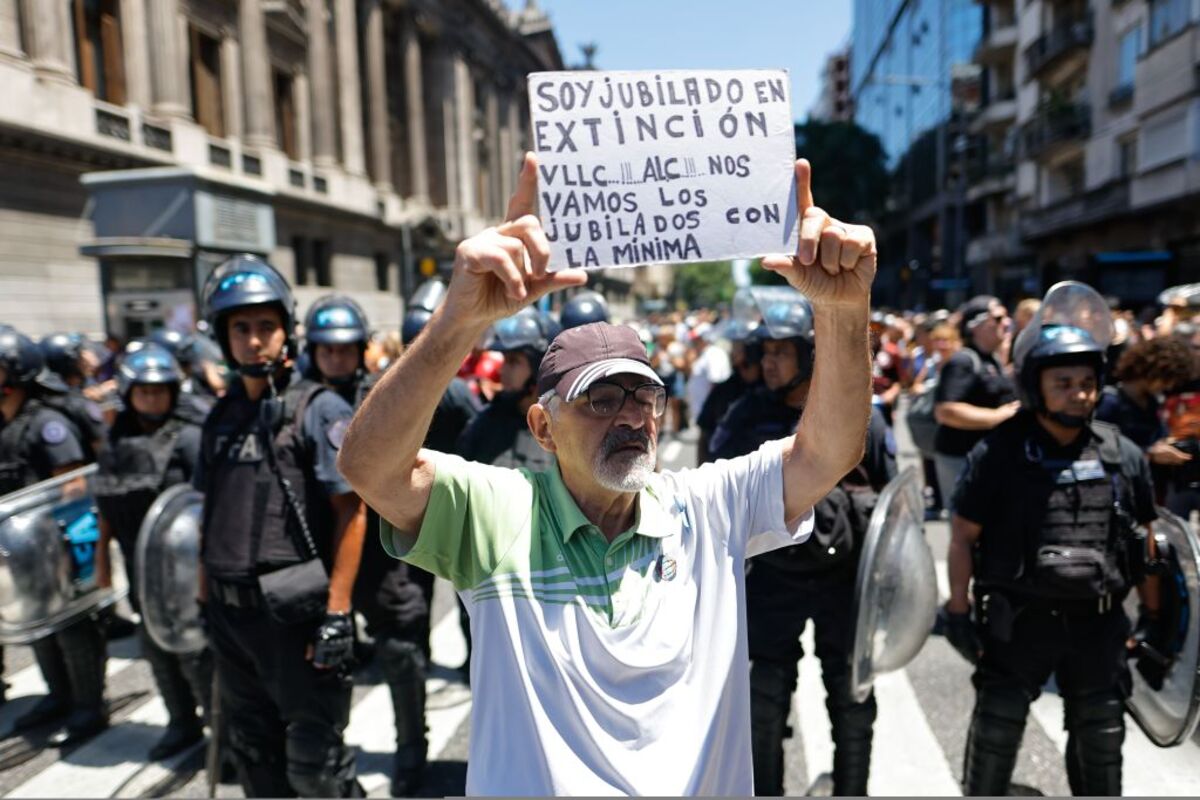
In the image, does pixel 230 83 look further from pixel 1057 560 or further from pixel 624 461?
pixel 624 461

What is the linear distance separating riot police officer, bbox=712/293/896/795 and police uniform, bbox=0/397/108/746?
3.57m

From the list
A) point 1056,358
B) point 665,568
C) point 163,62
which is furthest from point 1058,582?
point 163,62

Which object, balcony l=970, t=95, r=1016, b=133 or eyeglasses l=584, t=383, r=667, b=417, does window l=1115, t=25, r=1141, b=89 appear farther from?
eyeglasses l=584, t=383, r=667, b=417

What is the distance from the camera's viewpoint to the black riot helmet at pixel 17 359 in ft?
14.9

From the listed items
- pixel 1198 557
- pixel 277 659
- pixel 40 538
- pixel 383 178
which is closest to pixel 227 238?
pixel 40 538

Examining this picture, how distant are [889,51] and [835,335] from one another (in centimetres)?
8230

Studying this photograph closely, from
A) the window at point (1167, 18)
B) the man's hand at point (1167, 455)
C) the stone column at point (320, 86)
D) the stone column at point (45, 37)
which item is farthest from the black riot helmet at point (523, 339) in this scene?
the stone column at point (320, 86)

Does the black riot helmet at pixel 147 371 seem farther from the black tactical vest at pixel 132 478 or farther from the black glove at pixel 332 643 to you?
the black glove at pixel 332 643

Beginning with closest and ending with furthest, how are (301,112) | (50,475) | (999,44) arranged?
(50,475) < (301,112) < (999,44)

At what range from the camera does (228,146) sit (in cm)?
2131

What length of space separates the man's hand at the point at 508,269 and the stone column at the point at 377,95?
32.3 meters

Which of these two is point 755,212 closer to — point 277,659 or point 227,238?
point 277,659

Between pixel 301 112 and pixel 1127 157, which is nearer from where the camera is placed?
pixel 1127 157

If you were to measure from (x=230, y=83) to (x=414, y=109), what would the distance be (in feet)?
43.3
